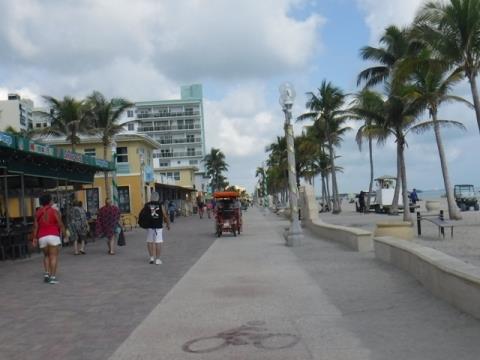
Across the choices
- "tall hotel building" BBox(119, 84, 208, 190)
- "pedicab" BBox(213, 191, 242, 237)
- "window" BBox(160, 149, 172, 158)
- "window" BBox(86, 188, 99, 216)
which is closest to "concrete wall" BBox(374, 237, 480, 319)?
"pedicab" BBox(213, 191, 242, 237)

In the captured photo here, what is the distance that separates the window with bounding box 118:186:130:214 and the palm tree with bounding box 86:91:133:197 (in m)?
3.77

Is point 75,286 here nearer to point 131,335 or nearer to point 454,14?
point 131,335

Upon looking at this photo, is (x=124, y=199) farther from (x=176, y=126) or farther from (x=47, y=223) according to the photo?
(x=176, y=126)

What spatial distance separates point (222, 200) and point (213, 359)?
1940 cm

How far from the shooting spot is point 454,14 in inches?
871

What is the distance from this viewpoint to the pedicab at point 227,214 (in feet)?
80.1

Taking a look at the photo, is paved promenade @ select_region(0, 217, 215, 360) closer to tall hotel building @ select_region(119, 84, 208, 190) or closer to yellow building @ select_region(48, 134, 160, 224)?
yellow building @ select_region(48, 134, 160, 224)

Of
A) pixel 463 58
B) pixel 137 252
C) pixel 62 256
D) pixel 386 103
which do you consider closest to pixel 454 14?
pixel 463 58

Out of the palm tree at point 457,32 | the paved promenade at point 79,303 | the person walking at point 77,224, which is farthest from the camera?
the palm tree at point 457,32

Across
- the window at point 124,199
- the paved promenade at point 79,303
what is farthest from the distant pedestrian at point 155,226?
the window at point 124,199

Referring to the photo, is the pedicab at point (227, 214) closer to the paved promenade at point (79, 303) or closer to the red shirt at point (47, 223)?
the paved promenade at point (79, 303)

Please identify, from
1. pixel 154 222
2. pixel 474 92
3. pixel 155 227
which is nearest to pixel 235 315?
pixel 155 227

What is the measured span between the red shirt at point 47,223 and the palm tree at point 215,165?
350ft

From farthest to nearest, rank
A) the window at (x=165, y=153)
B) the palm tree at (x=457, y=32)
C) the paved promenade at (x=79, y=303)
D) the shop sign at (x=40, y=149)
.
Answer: the window at (x=165, y=153)
the palm tree at (x=457, y=32)
the shop sign at (x=40, y=149)
the paved promenade at (x=79, y=303)
